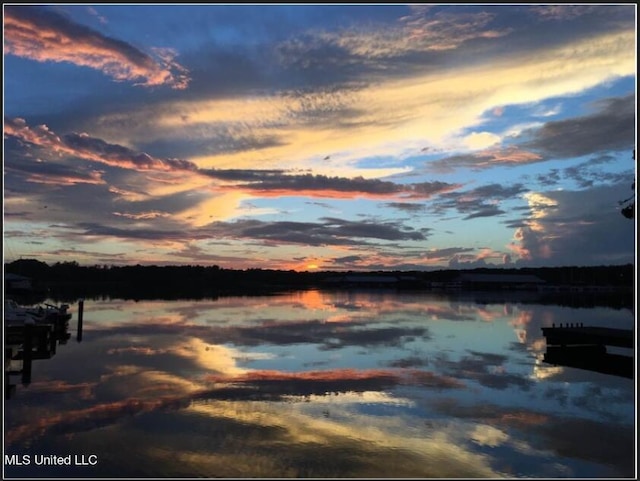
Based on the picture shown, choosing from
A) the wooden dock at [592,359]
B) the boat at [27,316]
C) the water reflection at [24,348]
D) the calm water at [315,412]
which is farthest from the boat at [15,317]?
the wooden dock at [592,359]

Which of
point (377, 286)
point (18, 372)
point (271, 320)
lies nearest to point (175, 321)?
point (271, 320)

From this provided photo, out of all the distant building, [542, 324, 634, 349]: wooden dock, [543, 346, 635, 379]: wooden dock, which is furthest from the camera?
the distant building

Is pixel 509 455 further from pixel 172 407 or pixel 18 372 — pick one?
pixel 18 372

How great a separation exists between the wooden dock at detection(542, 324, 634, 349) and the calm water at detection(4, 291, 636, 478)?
1.57 meters

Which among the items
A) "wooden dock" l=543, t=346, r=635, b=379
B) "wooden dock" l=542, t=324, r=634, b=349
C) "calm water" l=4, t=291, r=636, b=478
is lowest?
"calm water" l=4, t=291, r=636, b=478

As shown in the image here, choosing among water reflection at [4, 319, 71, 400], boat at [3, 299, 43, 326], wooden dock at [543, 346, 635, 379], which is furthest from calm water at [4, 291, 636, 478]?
boat at [3, 299, 43, 326]

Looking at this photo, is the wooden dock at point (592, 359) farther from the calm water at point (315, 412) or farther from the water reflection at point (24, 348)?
the water reflection at point (24, 348)

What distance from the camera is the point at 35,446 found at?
14.1m

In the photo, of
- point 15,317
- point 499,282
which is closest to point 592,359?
point 15,317

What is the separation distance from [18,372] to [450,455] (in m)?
17.2

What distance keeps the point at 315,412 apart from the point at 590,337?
60.4ft

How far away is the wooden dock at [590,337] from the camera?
26.8 metres

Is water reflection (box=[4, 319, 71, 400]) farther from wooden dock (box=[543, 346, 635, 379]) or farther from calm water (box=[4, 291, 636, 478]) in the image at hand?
wooden dock (box=[543, 346, 635, 379])

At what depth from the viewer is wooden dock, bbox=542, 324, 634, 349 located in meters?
26.8
